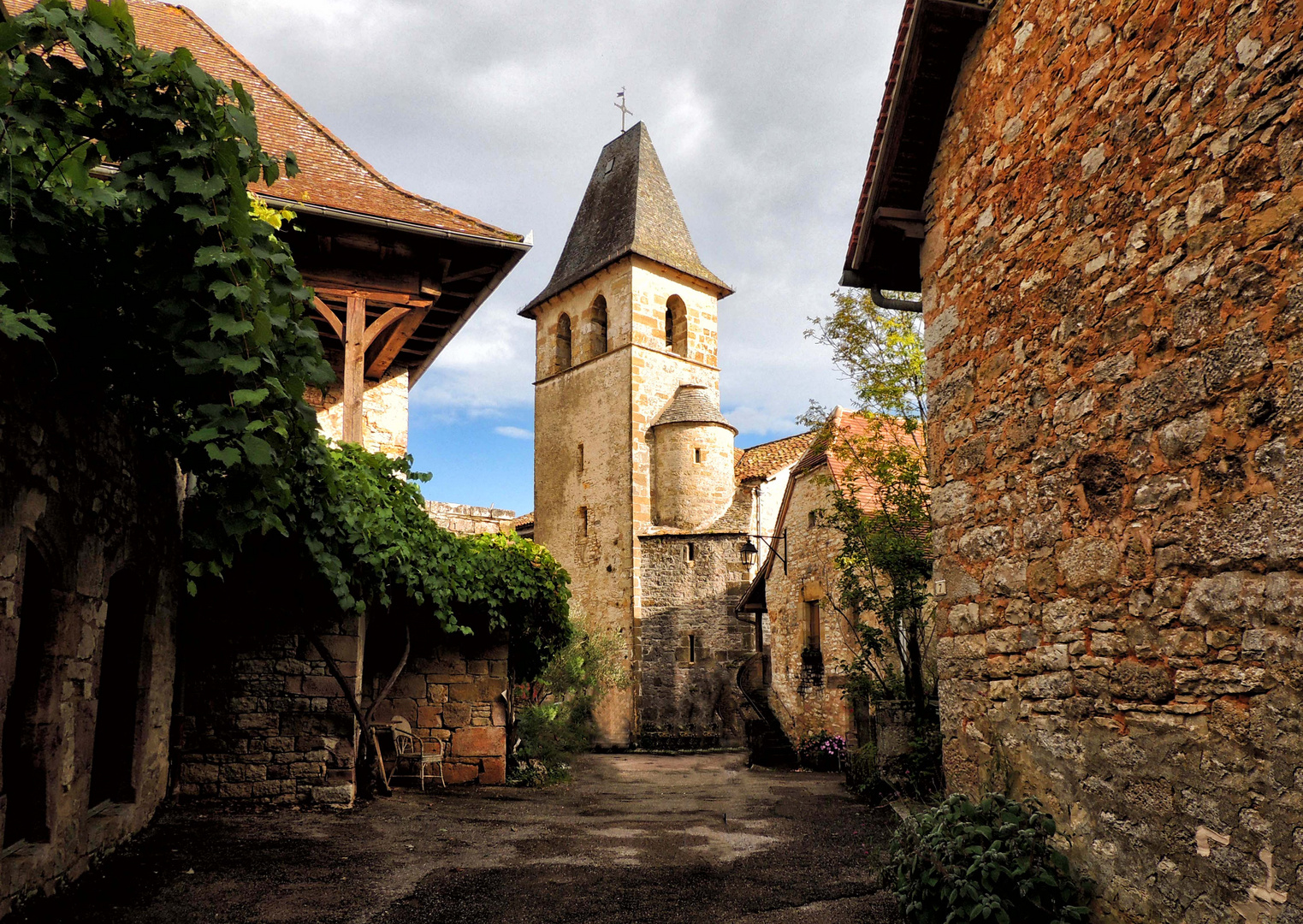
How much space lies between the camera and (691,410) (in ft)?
78.0

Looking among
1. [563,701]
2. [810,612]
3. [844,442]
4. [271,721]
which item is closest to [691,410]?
[563,701]

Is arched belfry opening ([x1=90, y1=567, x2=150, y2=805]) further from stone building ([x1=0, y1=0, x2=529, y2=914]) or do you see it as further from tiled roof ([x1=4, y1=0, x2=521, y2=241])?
tiled roof ([x1=4, y1=0, x2=521, y2=241])

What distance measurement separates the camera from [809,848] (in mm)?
6207

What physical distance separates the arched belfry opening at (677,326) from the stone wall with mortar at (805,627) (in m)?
10.5

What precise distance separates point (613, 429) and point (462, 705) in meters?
15.0

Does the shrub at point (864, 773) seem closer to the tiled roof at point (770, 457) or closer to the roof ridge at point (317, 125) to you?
the roof ridge at point (317, 125)

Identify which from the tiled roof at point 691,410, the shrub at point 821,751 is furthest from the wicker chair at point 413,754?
the tiled roof at point 691,410

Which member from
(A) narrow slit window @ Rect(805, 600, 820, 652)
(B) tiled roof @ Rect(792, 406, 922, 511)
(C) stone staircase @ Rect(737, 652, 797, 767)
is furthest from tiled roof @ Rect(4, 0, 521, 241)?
(C) stone staircase @ Rect(737, 652, 797, 767)

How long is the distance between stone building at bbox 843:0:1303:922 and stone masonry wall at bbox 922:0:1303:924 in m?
0.01

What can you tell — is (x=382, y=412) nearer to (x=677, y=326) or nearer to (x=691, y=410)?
(x=691, y=410)

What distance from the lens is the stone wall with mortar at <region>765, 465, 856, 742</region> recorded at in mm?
12859

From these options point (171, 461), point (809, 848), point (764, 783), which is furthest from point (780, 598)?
point (171, 461)

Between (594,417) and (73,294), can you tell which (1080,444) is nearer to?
(73,294)

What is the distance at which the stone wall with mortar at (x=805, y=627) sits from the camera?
42.2 ft
